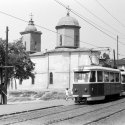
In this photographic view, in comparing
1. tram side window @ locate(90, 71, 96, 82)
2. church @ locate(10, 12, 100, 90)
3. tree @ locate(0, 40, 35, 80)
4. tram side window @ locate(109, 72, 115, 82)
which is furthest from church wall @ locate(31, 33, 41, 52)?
tram side window @ locate(90, 71, 96, 82)

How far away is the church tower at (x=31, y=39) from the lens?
84.2m

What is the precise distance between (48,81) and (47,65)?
3464 mm

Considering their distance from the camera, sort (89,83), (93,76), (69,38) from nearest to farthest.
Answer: (89,83) < (93,76) < (69,38)

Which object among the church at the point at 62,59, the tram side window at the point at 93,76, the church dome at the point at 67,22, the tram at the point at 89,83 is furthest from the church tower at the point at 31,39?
the tram side window at the point at 93,76

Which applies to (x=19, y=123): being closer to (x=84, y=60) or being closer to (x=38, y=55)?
(x=84, y=60)

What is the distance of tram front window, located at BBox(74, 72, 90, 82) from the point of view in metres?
24.2

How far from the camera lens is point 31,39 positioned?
84688 mm

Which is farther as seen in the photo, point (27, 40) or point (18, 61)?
point (27, 40)

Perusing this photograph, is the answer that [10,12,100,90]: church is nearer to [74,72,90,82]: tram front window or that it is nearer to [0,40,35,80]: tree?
[0,40,35,80]: tree

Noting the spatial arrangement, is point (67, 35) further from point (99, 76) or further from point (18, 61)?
point (99, 76)

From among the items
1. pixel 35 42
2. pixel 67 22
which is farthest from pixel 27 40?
pixel 67 22

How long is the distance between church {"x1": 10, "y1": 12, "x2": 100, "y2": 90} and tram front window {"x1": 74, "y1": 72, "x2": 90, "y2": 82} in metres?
37.9

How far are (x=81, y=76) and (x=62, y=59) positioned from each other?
4290 centimetres

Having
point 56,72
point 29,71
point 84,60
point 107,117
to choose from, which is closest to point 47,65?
point 56,72
